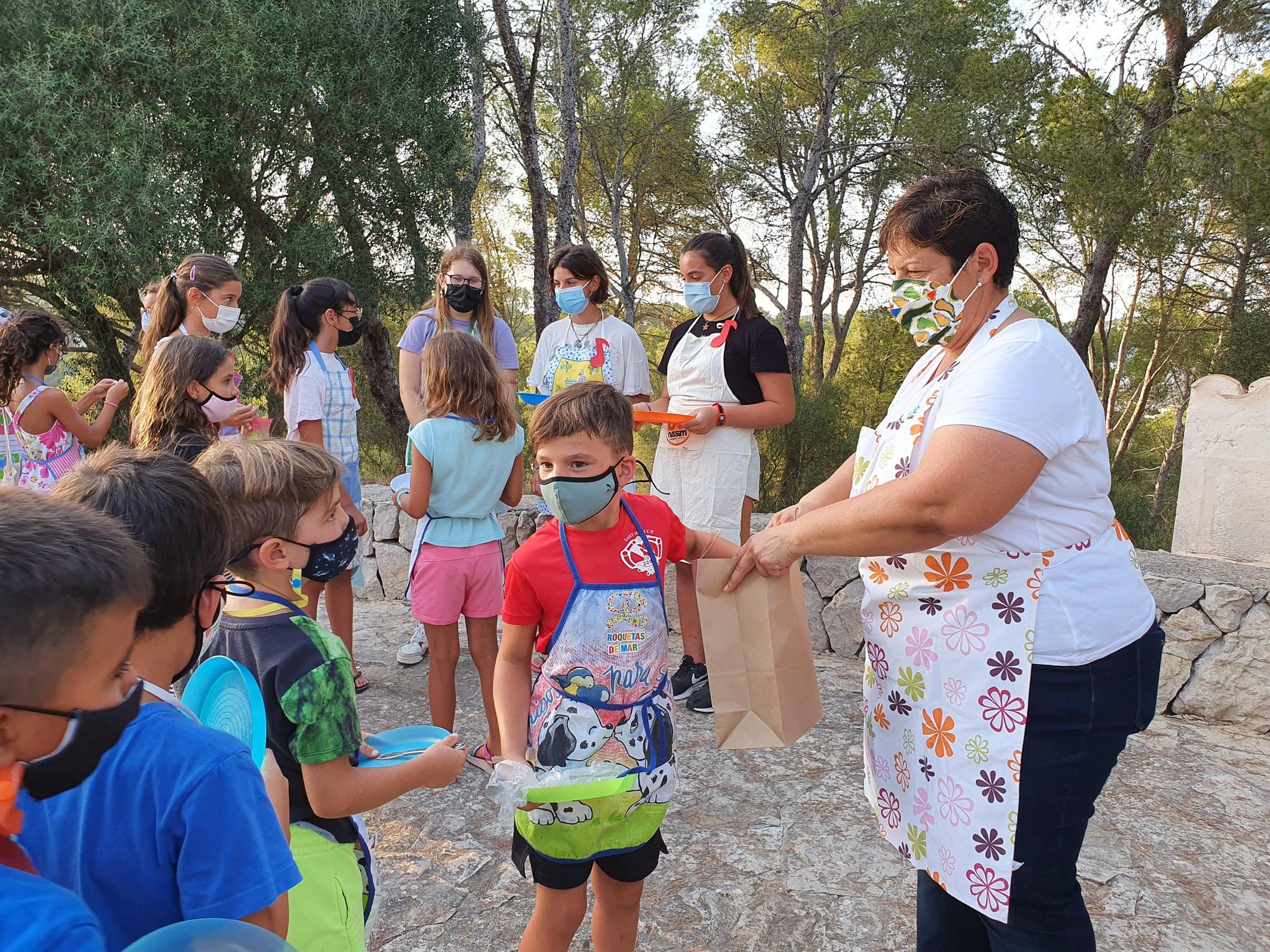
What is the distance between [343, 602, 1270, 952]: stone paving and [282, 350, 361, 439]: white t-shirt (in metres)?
1.58

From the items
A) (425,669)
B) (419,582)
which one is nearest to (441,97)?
(425,669)

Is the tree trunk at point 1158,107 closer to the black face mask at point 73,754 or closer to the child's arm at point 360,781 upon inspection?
the child's arm at point 360,781

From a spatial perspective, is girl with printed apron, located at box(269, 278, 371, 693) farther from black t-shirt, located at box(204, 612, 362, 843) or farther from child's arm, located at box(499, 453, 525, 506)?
black t-shirt, located at box(204, 612, 362, 843)

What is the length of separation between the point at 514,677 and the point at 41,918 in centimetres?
111

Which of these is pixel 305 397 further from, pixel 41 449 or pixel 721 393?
pixel 721 393

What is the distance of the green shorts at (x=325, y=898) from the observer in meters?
1.31

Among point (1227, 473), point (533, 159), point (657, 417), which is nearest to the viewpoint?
point (657, 417)

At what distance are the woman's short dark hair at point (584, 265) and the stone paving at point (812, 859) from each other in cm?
214

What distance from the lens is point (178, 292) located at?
12.0ft

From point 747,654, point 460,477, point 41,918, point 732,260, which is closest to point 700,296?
point 732,260

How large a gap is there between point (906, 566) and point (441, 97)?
33.9 ft

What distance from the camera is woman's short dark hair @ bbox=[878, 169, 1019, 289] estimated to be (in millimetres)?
1613

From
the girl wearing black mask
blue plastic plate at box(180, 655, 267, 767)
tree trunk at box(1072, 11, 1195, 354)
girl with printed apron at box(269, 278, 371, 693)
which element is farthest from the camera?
tree trunk at box(1072, 11, 1195, 354)

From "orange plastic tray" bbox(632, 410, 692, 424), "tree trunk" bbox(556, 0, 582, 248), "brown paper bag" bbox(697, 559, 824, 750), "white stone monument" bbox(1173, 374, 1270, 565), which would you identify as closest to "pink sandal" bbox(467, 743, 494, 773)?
"orange plastic tray" bbox(632, 410, 692, 424)
